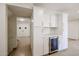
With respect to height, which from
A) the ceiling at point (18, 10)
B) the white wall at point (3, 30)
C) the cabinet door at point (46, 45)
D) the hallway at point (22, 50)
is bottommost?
the hallway at point (22, 50)

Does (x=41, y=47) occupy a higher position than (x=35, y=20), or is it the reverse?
(x=35, y=20)

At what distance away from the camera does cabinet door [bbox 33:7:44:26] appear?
11.7 ft

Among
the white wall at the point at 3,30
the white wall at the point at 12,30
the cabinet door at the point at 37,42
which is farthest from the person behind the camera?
the white wall at the point at 12,30

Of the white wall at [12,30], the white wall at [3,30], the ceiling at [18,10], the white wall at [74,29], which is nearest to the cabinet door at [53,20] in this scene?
the ceiling at [18,10]

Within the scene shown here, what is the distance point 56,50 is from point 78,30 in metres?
5.30

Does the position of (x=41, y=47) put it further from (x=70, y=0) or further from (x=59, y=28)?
(x=70, y=0)

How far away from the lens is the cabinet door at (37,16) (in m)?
3.56

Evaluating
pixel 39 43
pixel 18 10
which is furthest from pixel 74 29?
pixel 18 10

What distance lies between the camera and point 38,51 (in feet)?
11.9

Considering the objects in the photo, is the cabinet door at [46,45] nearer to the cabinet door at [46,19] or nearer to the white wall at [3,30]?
the cabinet door at [46,19]

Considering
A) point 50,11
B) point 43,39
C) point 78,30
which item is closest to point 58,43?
point 43,39

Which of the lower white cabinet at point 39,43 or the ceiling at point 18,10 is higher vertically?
the ceiling at point 18,10

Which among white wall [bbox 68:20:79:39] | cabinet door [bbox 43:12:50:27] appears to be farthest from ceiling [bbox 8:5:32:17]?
white wall [bbox 68:20:79:39]

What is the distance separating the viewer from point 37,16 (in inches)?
143
